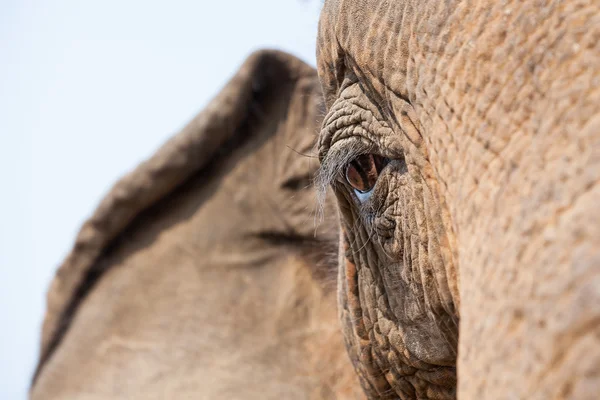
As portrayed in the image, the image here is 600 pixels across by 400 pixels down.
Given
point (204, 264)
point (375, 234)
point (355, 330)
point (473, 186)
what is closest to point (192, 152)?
point (204, 264)

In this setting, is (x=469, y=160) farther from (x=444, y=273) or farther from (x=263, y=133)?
(x=263, y=133)

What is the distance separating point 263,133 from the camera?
3250 mm

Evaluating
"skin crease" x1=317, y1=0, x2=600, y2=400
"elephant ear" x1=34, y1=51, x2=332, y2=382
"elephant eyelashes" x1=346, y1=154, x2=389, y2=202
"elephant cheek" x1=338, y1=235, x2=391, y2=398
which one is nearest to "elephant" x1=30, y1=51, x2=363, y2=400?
"elephant ear" x1=34, y1=51, x2=332, y2=382

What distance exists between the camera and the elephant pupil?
1.56m

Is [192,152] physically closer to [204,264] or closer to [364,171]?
[204,264]

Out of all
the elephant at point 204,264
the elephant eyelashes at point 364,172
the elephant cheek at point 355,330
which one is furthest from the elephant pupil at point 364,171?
the elephant at point 204,264

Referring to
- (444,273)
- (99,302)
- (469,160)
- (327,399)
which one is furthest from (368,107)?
(99,302)

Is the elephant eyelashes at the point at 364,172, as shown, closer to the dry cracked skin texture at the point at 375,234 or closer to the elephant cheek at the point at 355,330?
the dry cracked skin texture at the point at 375,234

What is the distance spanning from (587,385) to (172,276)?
2.62 metres

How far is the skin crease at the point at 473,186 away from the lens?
0.77m

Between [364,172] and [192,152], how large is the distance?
65.2 inches

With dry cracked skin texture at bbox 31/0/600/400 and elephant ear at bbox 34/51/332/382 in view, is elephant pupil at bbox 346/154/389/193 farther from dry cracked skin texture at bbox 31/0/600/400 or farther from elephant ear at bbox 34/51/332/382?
elephant ear at bbox 34/51/332/382

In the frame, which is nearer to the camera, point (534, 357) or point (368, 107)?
point (534, 357)

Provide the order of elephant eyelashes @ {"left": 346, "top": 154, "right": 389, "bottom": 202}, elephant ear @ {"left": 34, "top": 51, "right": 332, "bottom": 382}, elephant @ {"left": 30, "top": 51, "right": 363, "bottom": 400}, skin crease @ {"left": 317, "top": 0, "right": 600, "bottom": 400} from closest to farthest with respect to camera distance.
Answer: skin crease @ {"left": 317, "top": 0, "right": 600, "bottom": 400}, elephant eyelashes @ {"left": 346, "top": 154, "right": 389, "bottom": 202}, elephant @ {"left": 30, "top": 51, "right": 363, "bottom": 400}, elephant ear @ {"left": 34, "top": 51, "right": 332, "bottom": 382}
